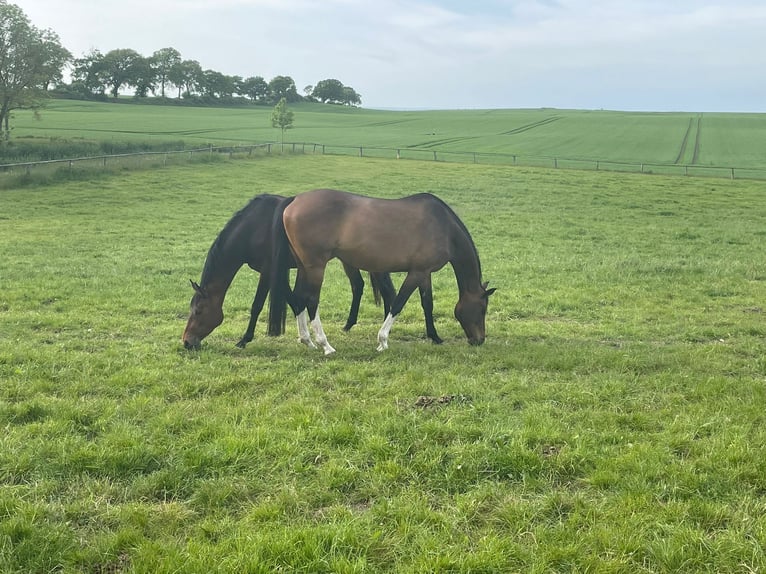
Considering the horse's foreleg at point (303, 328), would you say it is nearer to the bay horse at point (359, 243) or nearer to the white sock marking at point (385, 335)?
the bay horse at point (359, 243)

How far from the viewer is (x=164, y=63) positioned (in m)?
113

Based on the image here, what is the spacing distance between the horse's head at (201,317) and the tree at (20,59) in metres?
40.8

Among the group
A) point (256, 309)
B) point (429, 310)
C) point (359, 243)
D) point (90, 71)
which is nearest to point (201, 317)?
point (256, 309)

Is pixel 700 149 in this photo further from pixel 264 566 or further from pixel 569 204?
pixel 264 566

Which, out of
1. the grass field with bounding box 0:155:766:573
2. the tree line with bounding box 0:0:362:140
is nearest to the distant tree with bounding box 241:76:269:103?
the tree line with bounding box 0:0:362:140

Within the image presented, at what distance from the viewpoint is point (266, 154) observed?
4425 centimetres

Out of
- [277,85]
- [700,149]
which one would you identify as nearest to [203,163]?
[700,149]

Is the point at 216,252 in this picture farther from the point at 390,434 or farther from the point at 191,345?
the point at 390,434

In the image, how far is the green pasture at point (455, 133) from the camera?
53531 millimetres

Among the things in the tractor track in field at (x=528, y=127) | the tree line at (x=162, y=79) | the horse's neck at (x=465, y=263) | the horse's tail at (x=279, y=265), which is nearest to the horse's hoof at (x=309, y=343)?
the horse's tail at (x=279, y=265)

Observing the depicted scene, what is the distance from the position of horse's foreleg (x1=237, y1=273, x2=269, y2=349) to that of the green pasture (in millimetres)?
40762

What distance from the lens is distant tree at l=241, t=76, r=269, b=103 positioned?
13188 centimetres

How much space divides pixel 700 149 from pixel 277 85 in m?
101

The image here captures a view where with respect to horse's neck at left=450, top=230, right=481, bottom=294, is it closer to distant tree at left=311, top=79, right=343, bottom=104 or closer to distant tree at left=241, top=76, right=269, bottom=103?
distant tree at left=241, top=76, right=269, bottom=103
